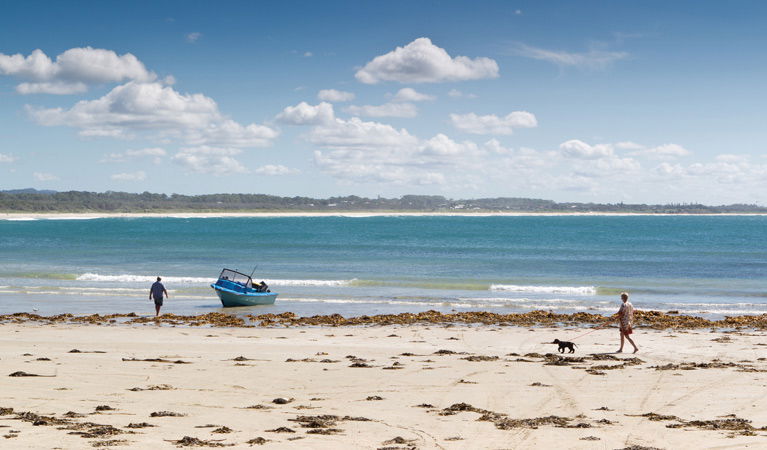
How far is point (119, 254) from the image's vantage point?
201ft

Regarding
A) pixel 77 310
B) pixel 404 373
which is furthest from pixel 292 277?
pixel 404 373

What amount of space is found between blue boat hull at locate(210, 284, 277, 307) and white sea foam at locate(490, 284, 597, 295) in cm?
1238

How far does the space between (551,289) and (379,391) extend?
981 inches

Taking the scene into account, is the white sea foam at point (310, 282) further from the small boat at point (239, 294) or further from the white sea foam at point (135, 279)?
the small boat at point (239, 294)

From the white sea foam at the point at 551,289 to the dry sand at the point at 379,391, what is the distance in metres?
15.1

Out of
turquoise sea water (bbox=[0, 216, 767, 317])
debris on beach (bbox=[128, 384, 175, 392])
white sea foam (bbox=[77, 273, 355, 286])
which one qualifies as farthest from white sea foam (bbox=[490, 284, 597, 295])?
debris on beach (bbox=[128, 384, 175, 392])

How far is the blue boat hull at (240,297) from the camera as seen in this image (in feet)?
92.9

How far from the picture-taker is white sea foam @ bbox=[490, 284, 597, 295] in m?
35.6

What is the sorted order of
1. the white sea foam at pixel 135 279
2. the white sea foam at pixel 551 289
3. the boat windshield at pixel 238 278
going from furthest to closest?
the white sea foam at pixel 135 279, the white sea foam at pixel 551 289, the boat windshield at pixel 238 278

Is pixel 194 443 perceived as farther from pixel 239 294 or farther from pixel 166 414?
pixel 239 294

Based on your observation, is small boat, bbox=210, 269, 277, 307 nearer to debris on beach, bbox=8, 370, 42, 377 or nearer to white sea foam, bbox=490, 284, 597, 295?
white sea foam, bbox=490, 284, 597, 295

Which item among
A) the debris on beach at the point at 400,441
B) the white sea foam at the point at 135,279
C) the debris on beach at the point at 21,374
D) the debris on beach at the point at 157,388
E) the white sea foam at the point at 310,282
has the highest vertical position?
the debris on beach at the point at 400,441

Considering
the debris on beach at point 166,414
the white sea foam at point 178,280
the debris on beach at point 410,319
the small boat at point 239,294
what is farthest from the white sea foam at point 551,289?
the debris on beach at point 166,414

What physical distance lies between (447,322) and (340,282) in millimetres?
15680
